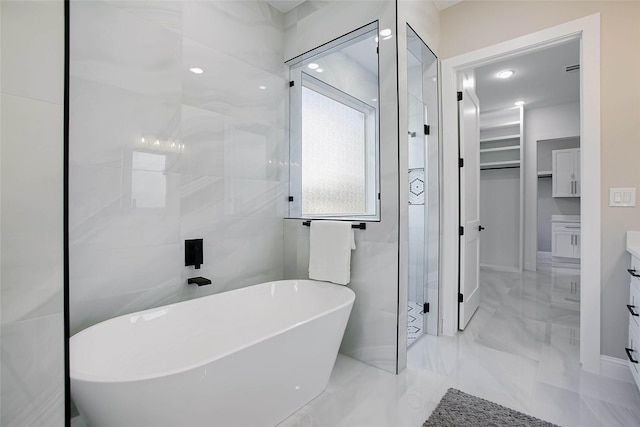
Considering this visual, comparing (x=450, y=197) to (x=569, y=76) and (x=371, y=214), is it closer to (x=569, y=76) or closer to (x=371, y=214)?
(x=371, y=214)

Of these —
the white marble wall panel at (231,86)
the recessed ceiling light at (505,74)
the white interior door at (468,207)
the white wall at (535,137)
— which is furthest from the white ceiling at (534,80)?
the white marble wall panel at (231,86)

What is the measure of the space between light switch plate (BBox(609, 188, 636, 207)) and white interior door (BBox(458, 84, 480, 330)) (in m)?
0.95

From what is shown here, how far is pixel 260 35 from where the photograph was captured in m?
2.52

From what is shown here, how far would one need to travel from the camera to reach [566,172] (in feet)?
17.4

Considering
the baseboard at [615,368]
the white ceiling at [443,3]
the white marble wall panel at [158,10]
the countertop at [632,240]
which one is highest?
the white ceiling at [443,3]

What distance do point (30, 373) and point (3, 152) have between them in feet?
1.84

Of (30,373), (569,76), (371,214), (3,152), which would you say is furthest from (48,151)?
(569,76)

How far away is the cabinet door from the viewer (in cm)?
521

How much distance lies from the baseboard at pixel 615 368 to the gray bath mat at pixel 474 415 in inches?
32.4

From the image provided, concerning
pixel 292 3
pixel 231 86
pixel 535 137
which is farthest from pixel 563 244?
pixel 231 86

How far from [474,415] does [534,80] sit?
432 centimetres

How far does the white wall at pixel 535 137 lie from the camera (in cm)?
493

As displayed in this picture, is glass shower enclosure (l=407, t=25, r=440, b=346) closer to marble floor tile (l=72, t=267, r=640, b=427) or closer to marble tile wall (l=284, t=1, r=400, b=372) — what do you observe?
marble floor tile (l=72, t=267, r=640, b=427)

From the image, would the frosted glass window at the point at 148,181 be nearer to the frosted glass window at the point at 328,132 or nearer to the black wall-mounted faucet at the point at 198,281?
the black wall-mounted faucet at the point at 198,281
